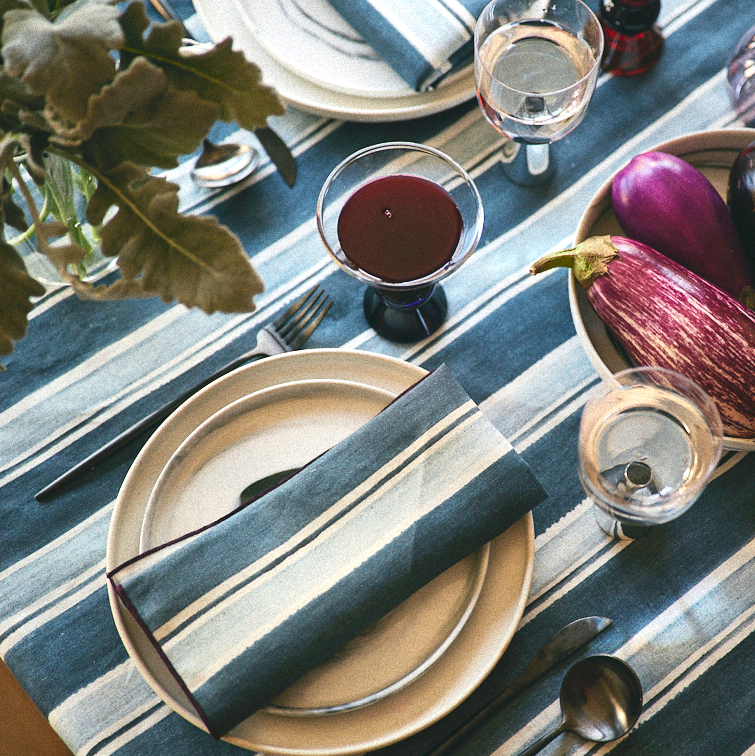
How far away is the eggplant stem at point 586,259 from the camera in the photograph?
23.9 inches

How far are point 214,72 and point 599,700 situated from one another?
0.55 m

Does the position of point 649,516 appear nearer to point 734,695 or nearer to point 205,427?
point 734,695

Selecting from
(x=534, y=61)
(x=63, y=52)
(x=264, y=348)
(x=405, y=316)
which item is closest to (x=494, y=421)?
(x=405, y=316)

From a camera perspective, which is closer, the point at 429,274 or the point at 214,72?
the point at 214,72

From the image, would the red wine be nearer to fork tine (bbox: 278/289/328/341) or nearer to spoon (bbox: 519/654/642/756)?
fork tine (bbox: 278/289/328/341)

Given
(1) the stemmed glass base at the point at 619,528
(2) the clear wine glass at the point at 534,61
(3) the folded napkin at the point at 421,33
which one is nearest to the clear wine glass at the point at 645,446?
(1) the stemmed glass base at the point at 619,528

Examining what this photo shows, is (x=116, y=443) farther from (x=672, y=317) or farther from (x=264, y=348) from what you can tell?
(x=672, y=317)

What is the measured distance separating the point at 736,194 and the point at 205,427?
495 millimetres

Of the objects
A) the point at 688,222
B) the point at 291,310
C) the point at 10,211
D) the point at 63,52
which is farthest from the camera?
the point at 291,310

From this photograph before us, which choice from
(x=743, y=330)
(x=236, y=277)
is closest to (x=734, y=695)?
(x=743, y=330)

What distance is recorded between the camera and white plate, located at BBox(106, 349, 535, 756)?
1.80 ft

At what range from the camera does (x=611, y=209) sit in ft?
2.20

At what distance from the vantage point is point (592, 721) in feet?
1.92

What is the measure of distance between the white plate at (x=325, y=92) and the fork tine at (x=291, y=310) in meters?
0.18
